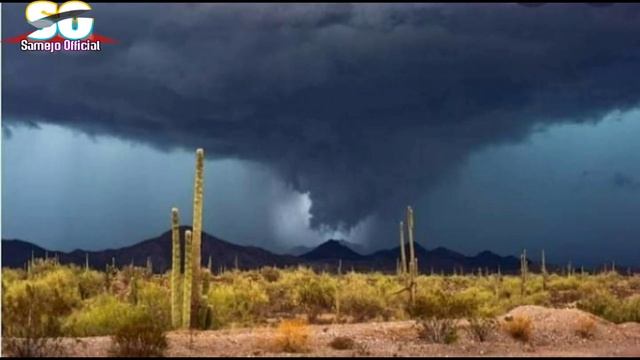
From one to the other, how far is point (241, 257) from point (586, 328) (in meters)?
118

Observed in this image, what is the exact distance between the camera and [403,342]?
2641 centimetres

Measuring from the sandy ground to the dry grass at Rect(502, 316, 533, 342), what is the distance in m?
0.20

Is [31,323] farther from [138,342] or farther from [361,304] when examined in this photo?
[361,304]

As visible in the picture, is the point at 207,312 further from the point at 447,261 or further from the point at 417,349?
the point at 447,261

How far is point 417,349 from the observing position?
2508cm

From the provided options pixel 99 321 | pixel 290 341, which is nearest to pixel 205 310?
pixel 99 321

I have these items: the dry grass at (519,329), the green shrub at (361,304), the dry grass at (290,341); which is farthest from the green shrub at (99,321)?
the dry grass at (519,329)

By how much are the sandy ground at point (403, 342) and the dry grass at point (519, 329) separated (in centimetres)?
20

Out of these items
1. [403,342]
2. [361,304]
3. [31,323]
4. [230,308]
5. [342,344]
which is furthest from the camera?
[361,304]

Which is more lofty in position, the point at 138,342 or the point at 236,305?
the point at 236,305

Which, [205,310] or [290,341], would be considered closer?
[290,341]

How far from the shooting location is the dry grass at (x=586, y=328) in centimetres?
2914

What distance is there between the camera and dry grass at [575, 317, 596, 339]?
95.6ft

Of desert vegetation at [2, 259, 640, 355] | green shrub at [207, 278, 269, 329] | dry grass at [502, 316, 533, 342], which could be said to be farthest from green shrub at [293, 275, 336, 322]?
dry grass at [502, 316, 533, 342]
